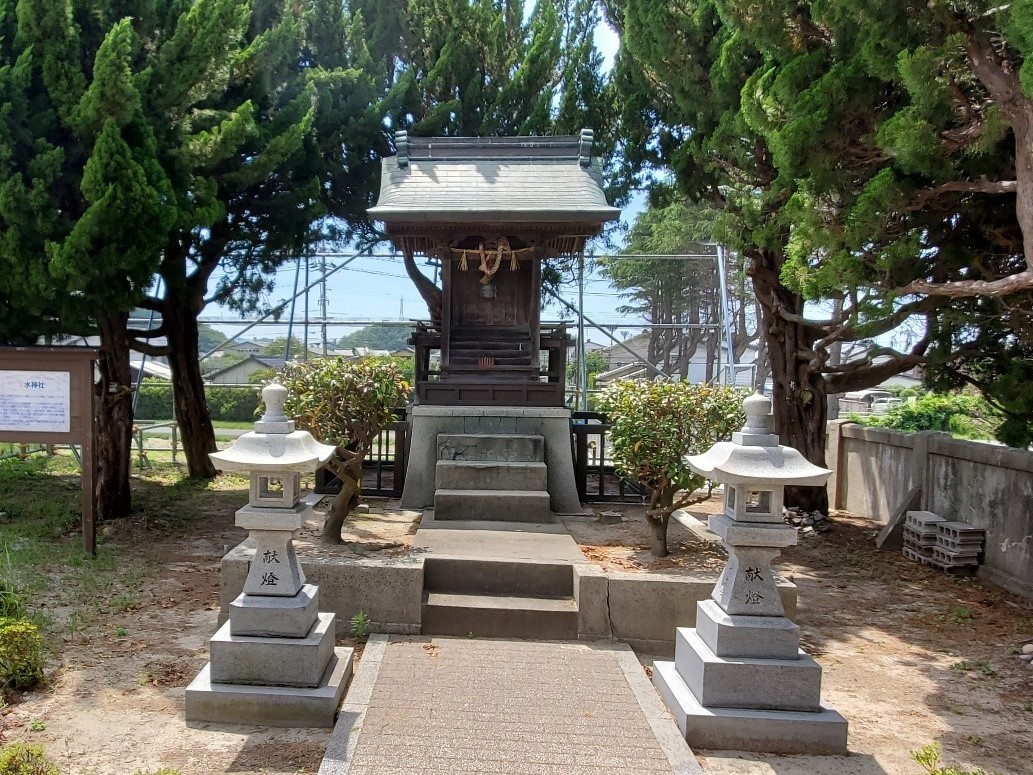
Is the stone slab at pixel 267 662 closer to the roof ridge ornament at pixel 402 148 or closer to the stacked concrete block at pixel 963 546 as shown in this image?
the stacked concrete block at pixel 963 546

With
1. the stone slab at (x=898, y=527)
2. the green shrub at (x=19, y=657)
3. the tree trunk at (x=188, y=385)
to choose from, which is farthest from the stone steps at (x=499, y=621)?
the tree trunk at (x=188, y=385)

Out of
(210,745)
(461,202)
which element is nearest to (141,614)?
(210,745)

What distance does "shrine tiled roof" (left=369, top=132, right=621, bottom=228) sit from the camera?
Answer: 852 centimetres

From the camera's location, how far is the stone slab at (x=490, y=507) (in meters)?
7.52

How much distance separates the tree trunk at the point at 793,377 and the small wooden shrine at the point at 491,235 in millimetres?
2660

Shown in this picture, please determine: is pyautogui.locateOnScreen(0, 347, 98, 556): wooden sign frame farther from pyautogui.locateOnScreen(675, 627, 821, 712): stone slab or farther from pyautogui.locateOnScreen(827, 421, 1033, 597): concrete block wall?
pyautogui.locateOnScreen(827, 421, 1033, 597): concrete block wall

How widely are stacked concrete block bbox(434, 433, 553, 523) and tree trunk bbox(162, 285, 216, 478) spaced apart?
5.21 meters

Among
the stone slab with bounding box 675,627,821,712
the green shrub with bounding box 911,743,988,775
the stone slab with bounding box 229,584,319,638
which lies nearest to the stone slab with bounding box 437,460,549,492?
the stone slab with bounding box 229,584,319,638

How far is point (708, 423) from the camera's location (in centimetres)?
596

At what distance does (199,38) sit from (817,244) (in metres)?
6.79

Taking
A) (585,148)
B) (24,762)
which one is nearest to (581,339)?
(585,148)

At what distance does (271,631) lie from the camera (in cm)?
405

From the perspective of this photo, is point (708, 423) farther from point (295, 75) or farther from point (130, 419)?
point (295, 75)

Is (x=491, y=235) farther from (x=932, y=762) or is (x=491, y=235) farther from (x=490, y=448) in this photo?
(x=932, y=762)
